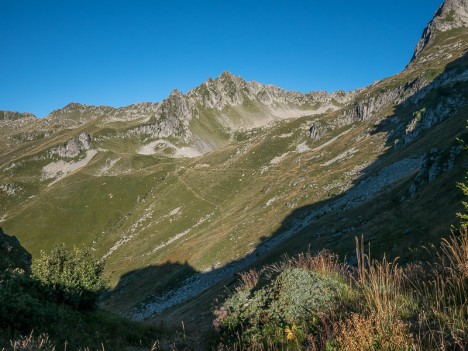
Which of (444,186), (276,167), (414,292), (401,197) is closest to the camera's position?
(414,292)

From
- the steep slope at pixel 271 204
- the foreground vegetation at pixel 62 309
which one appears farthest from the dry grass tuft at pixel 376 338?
the steep slope at pixel 271 204

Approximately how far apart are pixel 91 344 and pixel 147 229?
129475 millimetres

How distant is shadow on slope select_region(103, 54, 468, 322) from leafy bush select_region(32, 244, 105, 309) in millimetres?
19429

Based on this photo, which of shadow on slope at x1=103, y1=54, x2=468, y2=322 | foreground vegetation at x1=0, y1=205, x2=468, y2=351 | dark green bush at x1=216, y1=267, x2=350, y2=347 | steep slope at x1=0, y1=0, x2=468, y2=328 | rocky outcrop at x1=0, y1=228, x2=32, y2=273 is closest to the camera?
foreground vegetation at x1=0, y1=205, x2=468, y2=351

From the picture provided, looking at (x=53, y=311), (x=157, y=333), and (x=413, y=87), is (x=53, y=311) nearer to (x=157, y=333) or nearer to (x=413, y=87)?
(x=157, y=333)

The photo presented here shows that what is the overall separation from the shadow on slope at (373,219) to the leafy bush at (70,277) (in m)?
19.4

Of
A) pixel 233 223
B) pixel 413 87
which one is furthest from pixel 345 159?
pixel 413 87

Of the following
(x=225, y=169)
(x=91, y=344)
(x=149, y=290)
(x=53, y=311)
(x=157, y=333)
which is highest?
(x=225, y=169)

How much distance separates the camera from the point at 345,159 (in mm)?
106125

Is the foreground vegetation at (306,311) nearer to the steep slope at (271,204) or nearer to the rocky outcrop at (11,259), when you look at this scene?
the rocky outcrop at (11,259)

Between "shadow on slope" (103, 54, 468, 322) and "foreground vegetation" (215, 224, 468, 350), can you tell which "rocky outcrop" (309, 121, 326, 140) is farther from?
"foreground vegetation" (215, 224, 468, 350)

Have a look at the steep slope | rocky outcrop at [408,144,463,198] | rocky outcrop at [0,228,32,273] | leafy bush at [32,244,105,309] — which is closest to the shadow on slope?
rocky outcrop at [408,144,463,198]

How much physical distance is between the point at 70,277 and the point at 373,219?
30009 mm

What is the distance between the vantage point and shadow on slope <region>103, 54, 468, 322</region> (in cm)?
2936
